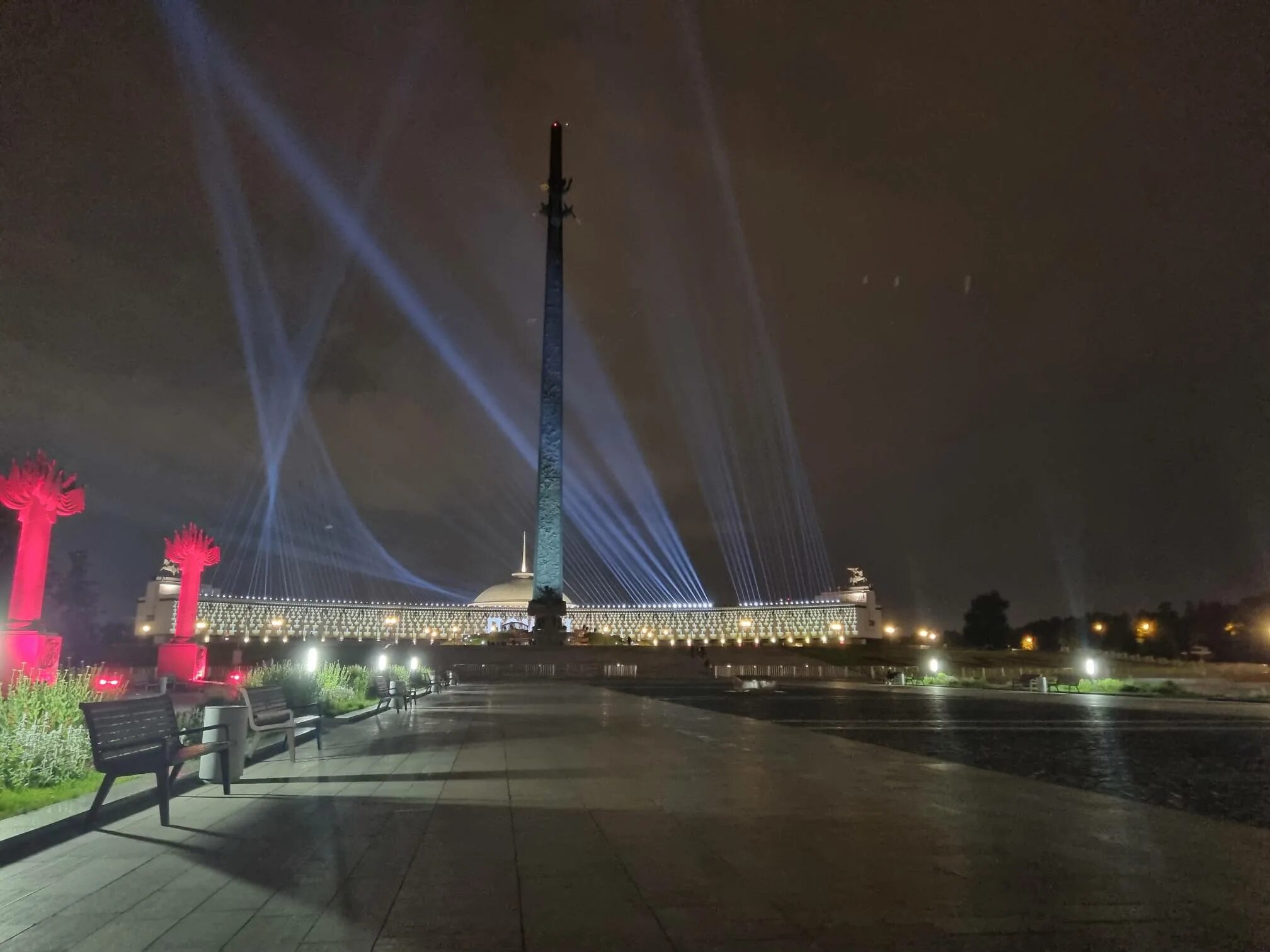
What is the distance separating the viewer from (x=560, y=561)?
6284 centimetres

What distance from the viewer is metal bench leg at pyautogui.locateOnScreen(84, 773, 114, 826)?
6.62m

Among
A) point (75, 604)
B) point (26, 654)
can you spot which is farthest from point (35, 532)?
point (75, 604)

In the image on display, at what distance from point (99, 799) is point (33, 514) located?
1907 cm

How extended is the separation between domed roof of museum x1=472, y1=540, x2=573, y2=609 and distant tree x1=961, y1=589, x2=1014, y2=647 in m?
59.5

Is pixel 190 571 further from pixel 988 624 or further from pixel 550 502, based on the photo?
pixel 988 624

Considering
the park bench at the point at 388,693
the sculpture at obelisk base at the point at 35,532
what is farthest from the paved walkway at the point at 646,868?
the sculpture at obelisk base at the point at 35,532

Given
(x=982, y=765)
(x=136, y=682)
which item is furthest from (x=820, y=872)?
(x=136, y=682)

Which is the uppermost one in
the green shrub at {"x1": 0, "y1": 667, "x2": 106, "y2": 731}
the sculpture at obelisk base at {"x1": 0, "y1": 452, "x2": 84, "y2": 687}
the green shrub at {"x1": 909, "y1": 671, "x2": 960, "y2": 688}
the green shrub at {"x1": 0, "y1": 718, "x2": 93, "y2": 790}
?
the sculpture at obelisk base at {"x1": 0, "y1": 452, "x2": 84, "y2": 687}

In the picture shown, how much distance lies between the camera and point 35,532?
859 inches

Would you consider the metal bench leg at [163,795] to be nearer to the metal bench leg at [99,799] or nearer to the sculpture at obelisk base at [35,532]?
the metal bench leg at [99,799]

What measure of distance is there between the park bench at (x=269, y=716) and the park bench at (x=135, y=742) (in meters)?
1.49

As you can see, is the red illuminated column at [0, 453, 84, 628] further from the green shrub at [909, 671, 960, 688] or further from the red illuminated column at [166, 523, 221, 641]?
the green shrub at [909, 671, 960, 688]

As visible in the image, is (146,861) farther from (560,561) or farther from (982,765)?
(560,561)

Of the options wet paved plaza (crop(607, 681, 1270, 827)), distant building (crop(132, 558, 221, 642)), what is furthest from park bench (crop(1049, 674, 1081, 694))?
distant building (crop(132, 558, 221, 642))
